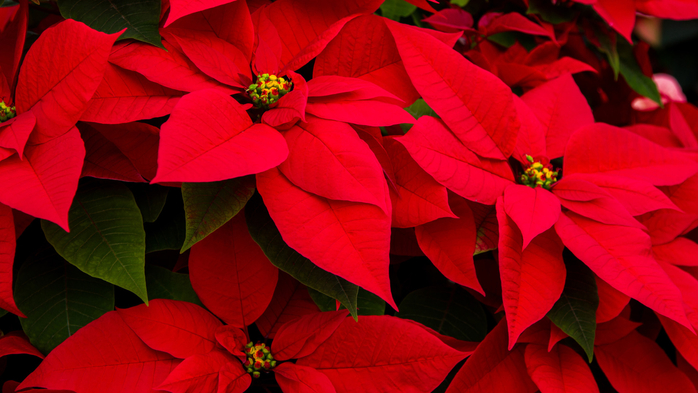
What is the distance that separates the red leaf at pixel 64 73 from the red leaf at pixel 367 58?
165 mm

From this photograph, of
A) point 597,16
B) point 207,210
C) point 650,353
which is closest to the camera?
point 207,210

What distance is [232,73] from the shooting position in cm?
40

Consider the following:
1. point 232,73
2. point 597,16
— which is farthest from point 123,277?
point 597,16

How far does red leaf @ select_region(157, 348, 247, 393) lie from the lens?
0.35 metres

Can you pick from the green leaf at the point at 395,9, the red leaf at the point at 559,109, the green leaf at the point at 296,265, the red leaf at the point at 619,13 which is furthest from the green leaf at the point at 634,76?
the green leaf at the point at 296,265

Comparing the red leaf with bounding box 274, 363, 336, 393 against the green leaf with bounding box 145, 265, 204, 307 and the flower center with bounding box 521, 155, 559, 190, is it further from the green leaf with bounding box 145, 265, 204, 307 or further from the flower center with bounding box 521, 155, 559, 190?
the flower center with bounding box 521, 155, 559, 190

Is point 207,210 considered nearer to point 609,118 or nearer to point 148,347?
point 148,347

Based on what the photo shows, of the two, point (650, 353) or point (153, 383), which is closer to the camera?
point (153, 383)

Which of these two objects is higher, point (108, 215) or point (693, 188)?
point (108, 215)

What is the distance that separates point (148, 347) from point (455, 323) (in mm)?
266

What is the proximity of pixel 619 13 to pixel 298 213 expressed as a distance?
48 centimetres

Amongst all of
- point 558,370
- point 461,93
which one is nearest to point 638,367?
point 558,370

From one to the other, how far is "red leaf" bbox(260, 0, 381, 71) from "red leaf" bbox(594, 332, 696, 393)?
37cm

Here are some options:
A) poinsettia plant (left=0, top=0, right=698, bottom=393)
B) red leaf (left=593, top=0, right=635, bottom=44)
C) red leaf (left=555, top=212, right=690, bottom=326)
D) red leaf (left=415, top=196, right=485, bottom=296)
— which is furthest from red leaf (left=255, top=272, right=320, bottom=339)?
red leaf (left=593, top=0, right=635, bottom=44)
